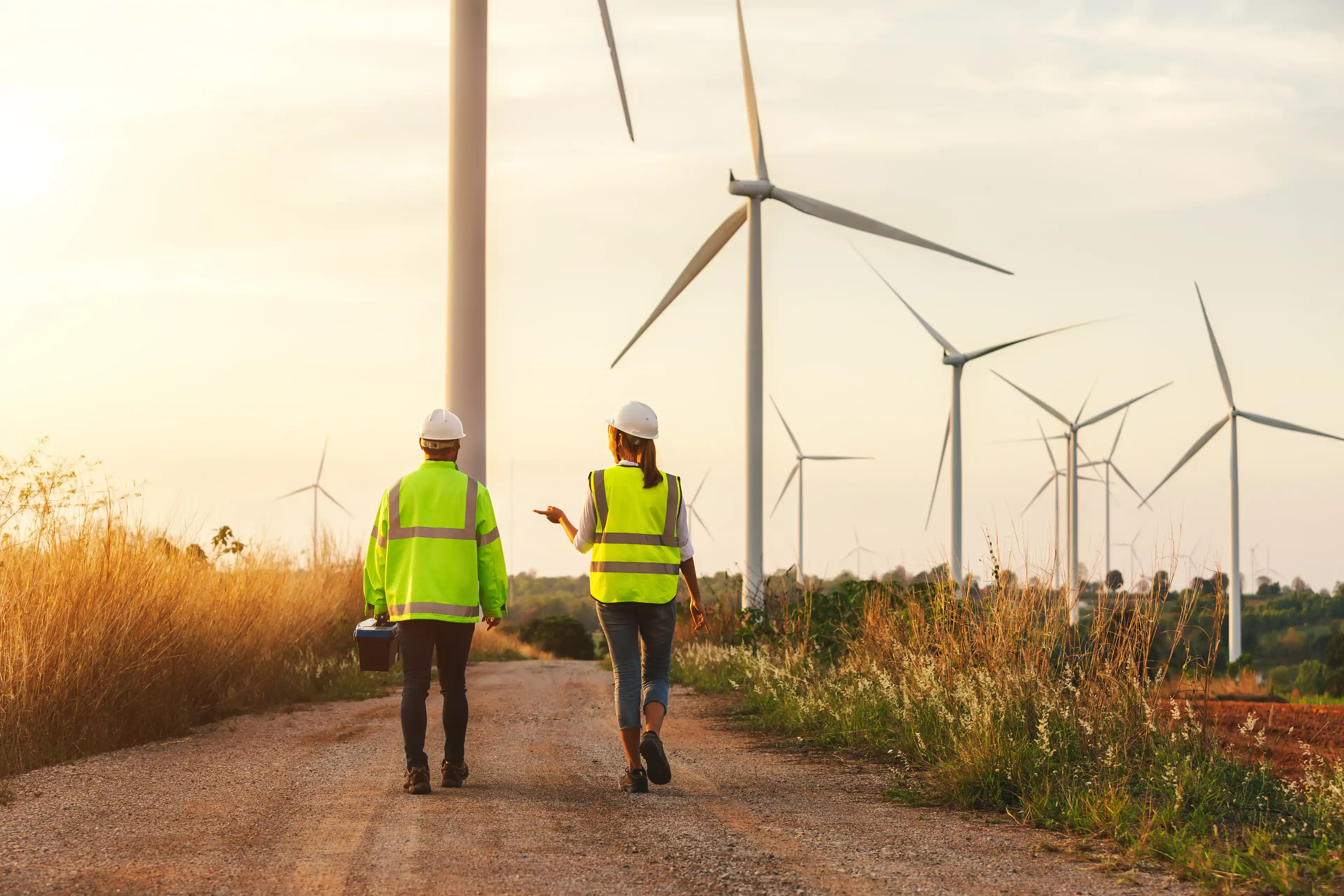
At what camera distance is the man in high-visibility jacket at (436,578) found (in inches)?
314

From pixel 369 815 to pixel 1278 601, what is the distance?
254 ft

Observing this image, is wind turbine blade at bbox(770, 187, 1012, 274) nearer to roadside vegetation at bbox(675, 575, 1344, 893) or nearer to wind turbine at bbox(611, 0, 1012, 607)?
wind turbine at bbox(611, 0, 1012, 607)

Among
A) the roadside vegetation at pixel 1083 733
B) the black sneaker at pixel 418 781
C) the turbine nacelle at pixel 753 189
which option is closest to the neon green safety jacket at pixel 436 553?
the black sneaker at pixel 418 781

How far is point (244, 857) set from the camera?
6.24m

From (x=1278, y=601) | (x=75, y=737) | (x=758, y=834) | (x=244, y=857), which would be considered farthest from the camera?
(x=1278, y=601)

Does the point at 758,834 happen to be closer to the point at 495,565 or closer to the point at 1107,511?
the point at 495,565

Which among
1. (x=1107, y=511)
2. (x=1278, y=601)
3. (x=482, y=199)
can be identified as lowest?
(x=1278, y=601)

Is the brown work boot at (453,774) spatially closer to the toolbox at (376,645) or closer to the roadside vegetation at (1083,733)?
the toolbox at (376,645)

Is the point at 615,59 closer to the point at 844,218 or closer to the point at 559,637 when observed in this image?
the point at 844,218

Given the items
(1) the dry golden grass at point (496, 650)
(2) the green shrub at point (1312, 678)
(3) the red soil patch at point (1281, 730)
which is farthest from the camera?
(2) the green shrub at point (1312, 678)


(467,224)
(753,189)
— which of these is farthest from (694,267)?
(467,224)

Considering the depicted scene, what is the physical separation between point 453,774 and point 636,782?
1.22 meters

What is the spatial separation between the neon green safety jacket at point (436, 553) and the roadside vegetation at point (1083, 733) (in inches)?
120

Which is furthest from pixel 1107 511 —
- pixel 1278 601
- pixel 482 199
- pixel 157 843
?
pixel 157 843
